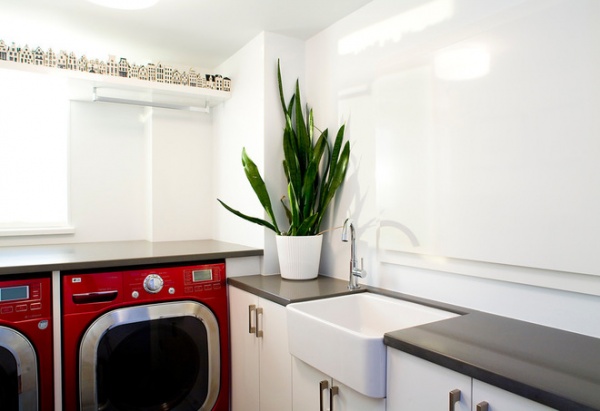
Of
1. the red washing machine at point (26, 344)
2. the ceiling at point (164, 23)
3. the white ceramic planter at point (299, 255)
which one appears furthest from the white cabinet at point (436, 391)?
the ceiling at point (164, 23)

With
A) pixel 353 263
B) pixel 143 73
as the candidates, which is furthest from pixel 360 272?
pixel 143 73

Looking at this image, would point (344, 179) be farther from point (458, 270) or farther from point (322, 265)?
point (458, 270)

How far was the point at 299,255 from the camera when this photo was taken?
218 centimetres

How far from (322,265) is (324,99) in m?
0.94

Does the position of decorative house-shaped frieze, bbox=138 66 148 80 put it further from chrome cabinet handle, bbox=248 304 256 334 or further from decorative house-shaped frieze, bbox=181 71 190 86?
chrome cabinet handle, bbox=248 304 256 334

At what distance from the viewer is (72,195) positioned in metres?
2.77

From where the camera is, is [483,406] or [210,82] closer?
[483,406]

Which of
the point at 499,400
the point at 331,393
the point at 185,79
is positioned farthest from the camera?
the point at 185,79

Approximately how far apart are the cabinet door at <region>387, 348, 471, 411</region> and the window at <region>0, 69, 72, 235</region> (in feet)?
7.68

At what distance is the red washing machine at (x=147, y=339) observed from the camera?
1.89m

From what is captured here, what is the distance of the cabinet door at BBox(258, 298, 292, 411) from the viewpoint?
1.78 meters

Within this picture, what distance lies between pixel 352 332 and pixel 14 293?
143cm

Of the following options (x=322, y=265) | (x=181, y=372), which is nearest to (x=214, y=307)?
(x=181, y=372)

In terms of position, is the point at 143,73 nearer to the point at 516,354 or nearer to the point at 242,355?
the point at 242,355
